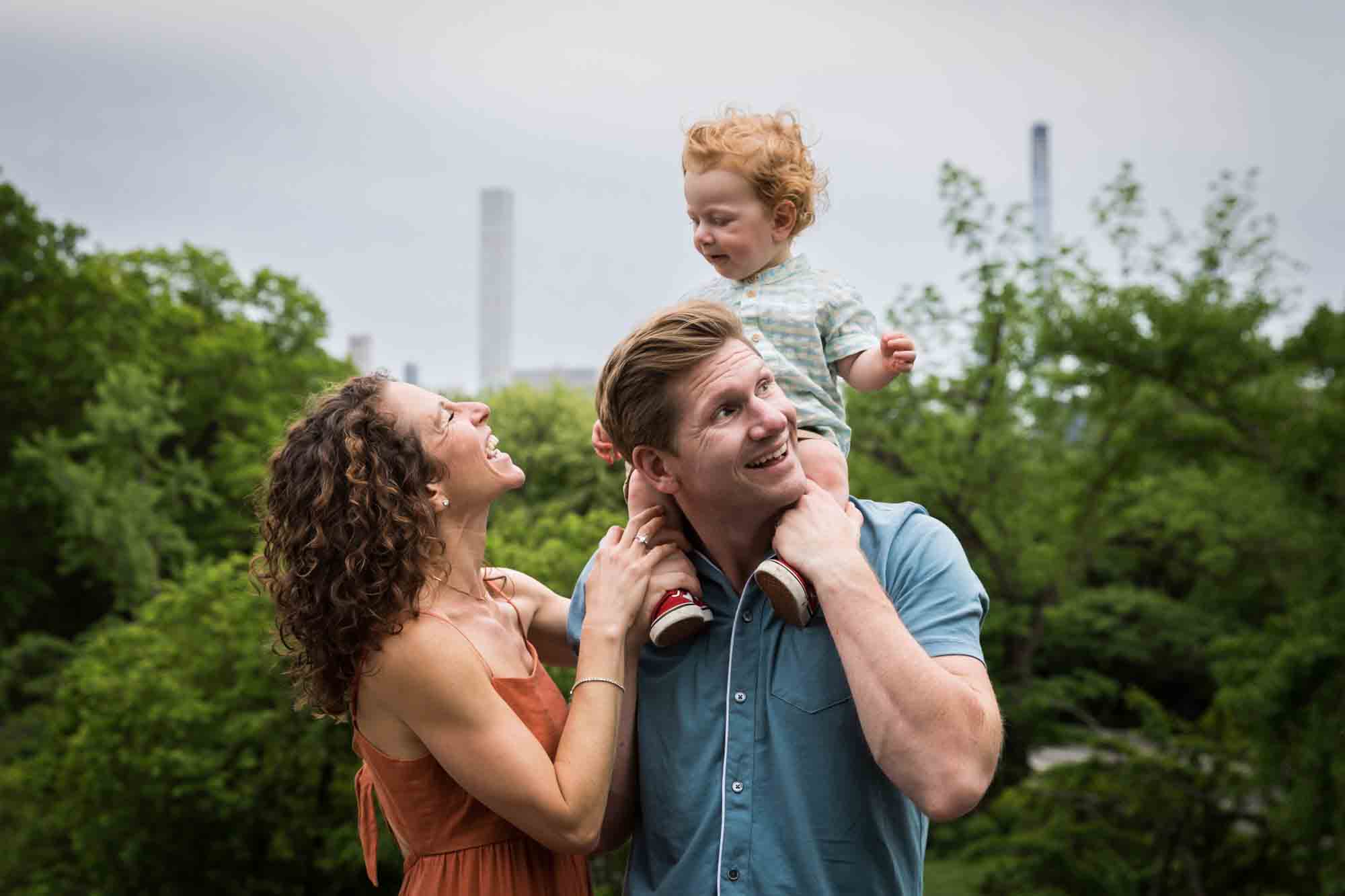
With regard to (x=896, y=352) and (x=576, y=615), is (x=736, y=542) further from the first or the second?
(x=896, y=352)

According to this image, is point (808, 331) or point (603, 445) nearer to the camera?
Result: point (603, 445)

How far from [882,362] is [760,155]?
56cm

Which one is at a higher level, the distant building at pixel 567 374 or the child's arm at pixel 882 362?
the child's arm at pixel 882 362

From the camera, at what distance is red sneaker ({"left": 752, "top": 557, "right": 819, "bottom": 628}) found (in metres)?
2.60

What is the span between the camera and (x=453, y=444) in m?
2.94

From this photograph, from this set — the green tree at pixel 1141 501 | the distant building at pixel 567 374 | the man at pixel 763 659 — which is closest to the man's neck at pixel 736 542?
the man at pixel 763 659

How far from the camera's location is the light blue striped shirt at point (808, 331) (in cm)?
322

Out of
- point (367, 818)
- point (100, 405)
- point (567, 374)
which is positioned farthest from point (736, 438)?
point (567, 374)

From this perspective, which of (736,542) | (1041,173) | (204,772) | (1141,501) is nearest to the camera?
(736,542)

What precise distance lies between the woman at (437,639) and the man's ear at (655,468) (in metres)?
0.15

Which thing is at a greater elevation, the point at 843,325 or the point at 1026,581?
Answer: the point at 843,325

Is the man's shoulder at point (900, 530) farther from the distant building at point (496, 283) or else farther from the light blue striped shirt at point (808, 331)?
the distant building at point (496, 283)

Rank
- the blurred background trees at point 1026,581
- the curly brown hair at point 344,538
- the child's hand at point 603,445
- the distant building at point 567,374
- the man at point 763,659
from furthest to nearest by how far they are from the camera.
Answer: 1. the distant building at point 567,374
2. the blurred background trees at point 1026,581
3. the child's hand at point 603,445
4. the curly brown hair at point 344,538
5. the man at point 763,659

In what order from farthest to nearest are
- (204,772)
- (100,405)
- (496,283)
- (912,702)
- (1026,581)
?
(496,283) < (100,405) < (1026,581) < (204,772) < (912,702)
